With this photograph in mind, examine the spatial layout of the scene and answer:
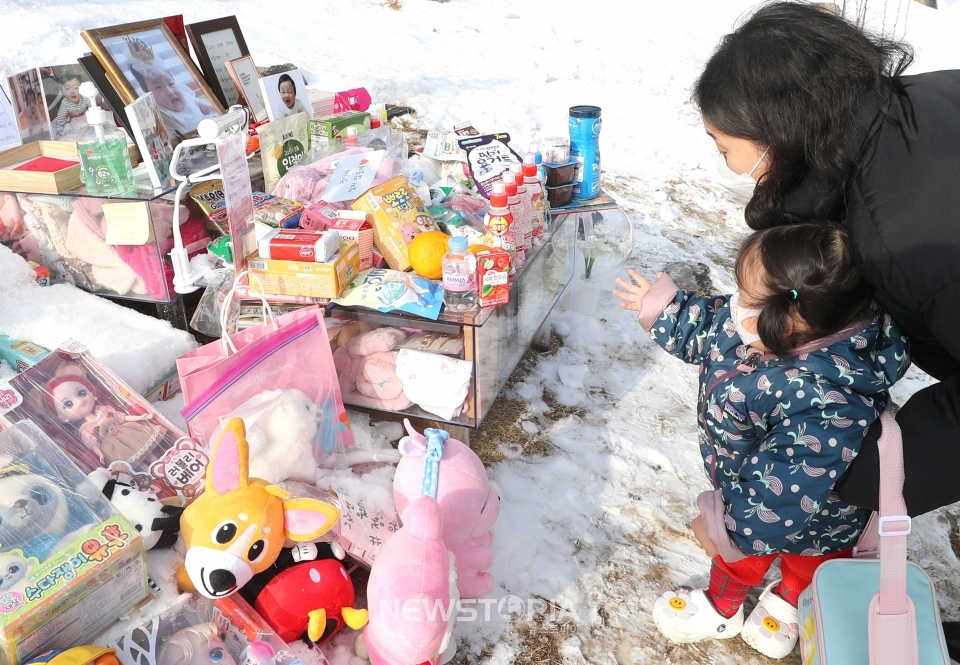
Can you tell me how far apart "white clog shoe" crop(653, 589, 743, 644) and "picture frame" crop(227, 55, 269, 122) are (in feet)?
8.56

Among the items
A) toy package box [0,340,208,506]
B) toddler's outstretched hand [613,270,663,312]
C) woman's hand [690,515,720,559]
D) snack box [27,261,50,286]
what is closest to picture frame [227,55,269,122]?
snack box [27,261,50,286]

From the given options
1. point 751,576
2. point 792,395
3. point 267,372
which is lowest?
point 751,576

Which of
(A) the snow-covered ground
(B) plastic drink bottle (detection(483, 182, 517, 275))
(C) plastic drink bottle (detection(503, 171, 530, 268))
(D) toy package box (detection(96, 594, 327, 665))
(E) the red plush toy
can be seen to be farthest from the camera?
(C) plastic drink bottle (detection(503, 171, 530, 268))

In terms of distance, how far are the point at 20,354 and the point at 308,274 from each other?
1001 millimetres

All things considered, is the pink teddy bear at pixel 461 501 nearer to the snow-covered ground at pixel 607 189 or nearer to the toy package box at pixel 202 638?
the snow-covered ground at pixel 607 189

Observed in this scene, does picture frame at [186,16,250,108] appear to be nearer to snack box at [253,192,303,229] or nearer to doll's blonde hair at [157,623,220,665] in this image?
snack box at [253,192,303,229]

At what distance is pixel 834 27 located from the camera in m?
1.56

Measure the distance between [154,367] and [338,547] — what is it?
105cm

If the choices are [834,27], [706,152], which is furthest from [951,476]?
[706,152]

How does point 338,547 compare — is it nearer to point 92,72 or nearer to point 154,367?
point 154,367

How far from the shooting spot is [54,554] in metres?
1.63

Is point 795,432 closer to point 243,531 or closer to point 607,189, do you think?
point 243,531

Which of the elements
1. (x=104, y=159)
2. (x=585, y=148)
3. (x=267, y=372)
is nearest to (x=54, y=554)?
(x=267, y=372)

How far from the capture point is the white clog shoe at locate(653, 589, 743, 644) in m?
2.04
